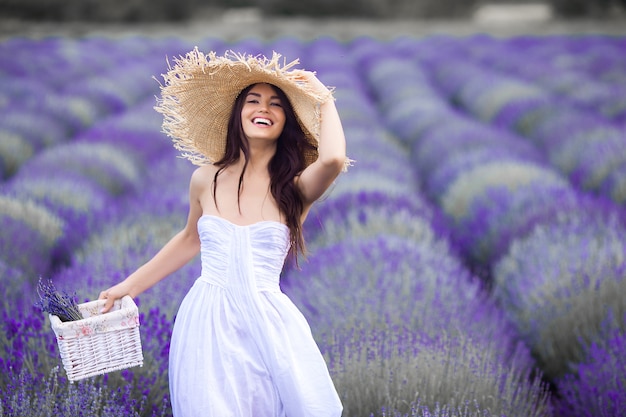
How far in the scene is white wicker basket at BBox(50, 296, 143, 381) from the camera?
1.88 meters

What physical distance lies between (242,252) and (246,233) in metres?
0.06

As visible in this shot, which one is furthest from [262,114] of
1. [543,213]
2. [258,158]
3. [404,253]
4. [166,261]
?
[543,213]

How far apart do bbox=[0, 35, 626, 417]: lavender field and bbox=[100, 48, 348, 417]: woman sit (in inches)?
15.1

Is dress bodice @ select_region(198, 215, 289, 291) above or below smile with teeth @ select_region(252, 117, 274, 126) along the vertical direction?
below

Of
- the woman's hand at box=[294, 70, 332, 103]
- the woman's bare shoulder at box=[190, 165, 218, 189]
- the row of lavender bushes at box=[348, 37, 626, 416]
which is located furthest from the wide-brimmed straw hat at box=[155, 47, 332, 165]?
the row of lavender bushes at box=[348, 37, 626, 416]

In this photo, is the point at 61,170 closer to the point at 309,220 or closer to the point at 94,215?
the point at 94,215

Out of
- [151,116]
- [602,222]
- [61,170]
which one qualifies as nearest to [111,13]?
[151,116]

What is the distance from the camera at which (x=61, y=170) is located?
5.62 meters

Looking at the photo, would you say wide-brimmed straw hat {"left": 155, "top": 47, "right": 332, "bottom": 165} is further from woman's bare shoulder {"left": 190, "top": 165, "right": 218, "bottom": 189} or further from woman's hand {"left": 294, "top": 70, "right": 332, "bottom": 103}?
woman's bare shoulder {"left": 190, "top": 165, "right": 218, "bottom": 189}

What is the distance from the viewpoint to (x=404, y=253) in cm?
375

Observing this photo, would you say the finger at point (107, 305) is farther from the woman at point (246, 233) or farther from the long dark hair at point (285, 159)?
the long dark hair at point (285, 159)

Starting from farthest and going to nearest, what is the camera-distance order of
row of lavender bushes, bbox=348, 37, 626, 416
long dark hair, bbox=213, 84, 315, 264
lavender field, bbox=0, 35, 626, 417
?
1. row of lavender bushes, bbox=348, 37, 626, 416
2. lavender field, bbox=0, 35, 626, 417
3. long dark hair, bbox=213, 84, 315, 264

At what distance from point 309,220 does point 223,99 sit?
264 centimetres

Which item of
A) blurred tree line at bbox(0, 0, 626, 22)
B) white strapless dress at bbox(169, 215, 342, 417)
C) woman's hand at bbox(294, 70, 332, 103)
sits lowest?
white strapless dress at bbox(169, 215, 342, 417)
